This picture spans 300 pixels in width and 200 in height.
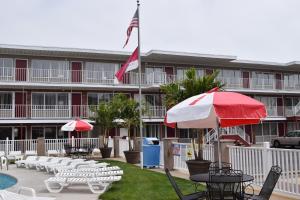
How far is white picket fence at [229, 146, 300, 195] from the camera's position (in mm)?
9508

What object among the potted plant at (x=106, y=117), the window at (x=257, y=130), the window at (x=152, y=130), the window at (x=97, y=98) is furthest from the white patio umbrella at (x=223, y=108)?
the window at (x=257, y=130)

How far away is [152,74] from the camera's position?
1336 inches

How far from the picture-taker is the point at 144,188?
1112 centimetres

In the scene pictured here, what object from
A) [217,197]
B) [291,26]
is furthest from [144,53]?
[217,197]

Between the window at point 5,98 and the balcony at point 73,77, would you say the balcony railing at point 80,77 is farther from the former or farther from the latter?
the window at point 5,98

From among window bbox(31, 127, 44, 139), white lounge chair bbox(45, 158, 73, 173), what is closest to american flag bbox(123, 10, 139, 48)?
white lounge chair bbox(45, 158, 73, 173)

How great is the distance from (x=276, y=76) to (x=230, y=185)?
37354 mm

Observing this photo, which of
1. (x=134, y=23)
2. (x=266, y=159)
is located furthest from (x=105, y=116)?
(x=266, y=159)

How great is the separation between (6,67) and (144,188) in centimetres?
2279

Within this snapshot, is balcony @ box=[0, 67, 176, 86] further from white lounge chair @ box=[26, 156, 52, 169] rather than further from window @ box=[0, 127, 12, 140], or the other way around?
white lounge chair @ box=[26, 156, 52, 169]

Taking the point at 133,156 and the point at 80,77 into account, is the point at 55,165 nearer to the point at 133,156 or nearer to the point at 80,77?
the point at 133,156

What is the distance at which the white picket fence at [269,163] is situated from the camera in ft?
31.2

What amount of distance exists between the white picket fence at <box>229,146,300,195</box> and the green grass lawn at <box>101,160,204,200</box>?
180 cm

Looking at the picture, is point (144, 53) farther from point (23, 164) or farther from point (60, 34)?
point (23, 164)
